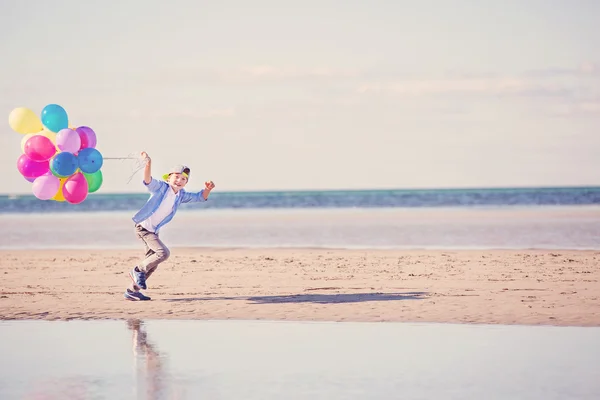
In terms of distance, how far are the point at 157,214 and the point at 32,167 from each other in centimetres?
199

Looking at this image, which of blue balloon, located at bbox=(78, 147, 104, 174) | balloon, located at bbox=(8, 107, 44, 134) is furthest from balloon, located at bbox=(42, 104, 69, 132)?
blue balloon, located at bbox=(78, 147, 104, 174)

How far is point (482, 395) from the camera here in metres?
7.05

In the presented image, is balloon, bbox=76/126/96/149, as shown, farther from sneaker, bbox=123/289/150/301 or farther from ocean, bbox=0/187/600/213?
ocean, bbox=0/187/600/213

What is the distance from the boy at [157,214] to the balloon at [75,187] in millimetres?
1032

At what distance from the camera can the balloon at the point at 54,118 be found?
13109mm

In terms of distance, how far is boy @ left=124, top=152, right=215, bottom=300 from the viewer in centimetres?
1246

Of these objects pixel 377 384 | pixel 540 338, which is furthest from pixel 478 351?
pixel 377 384

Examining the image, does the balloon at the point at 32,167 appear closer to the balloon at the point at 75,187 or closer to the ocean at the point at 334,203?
the balloon at the point at 75,187

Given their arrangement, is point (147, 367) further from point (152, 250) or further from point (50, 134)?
point (50, 134)

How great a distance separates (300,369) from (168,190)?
5.04m

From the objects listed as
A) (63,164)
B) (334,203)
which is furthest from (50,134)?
(334,203)

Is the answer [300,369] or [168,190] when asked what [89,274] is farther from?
[300,369]

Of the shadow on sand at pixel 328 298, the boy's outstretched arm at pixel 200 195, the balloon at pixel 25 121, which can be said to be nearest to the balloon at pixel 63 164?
the balloon at pixel 25 121

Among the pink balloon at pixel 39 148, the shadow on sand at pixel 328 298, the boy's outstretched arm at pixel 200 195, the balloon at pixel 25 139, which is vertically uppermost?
the balloon at pixel 25 139
